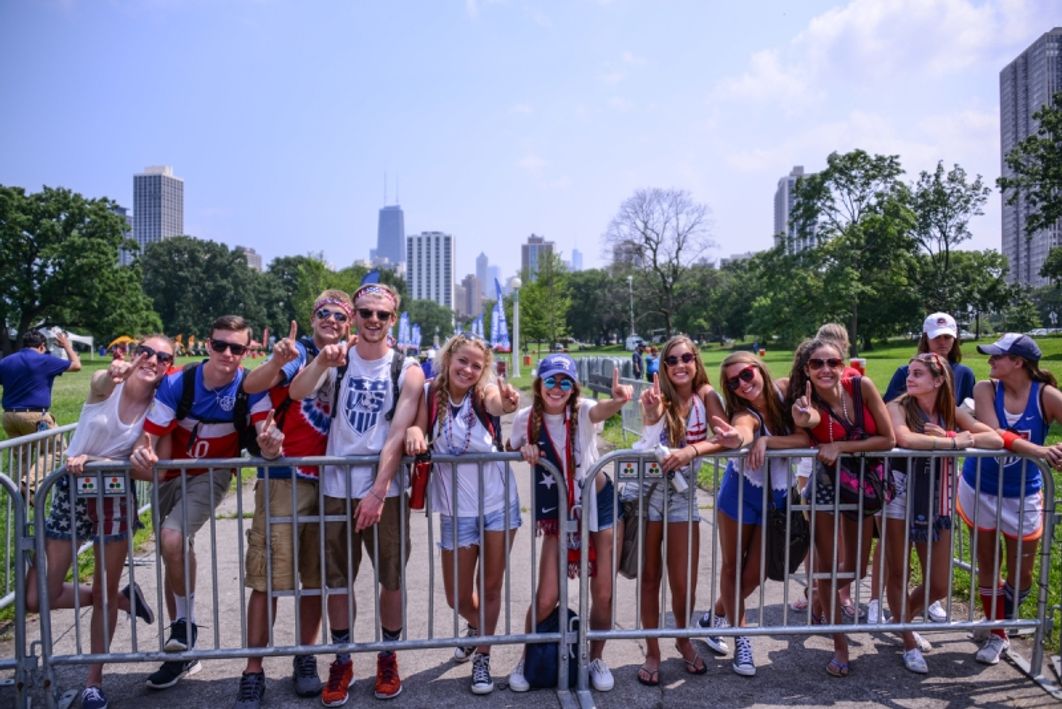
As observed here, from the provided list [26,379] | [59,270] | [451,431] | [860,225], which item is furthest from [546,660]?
[59,270]

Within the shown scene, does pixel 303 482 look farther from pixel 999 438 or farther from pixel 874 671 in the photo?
pixel 999 438

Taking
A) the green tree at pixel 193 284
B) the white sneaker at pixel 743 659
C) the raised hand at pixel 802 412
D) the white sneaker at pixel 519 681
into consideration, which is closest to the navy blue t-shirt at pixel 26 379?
the white sneaker at pixel 519 681

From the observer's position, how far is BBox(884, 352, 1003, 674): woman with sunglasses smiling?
4219mm

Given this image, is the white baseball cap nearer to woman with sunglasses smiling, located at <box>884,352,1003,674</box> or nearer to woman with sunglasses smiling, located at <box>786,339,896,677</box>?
woman with sunglasses smiling, located at <box>884,352,1003,674</box>

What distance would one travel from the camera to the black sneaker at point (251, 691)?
3752 millimetres

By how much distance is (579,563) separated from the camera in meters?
3.94

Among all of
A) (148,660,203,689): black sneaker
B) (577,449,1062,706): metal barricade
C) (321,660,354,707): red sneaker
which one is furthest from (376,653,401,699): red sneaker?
(148,660,203,689): black sneaker

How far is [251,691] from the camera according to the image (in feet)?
12.4

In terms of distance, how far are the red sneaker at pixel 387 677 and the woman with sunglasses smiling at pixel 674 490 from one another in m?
1.31

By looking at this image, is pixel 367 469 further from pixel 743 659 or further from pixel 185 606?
pixel 743 659

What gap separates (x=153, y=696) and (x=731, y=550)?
10.5ft

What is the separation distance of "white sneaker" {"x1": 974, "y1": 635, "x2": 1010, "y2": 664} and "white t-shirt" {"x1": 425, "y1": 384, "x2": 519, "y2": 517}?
9.43 ft

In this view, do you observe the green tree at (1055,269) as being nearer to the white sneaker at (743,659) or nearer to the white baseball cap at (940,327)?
the white baseball cap at (940,327)

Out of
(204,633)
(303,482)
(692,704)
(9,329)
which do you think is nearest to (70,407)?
(204,633)
